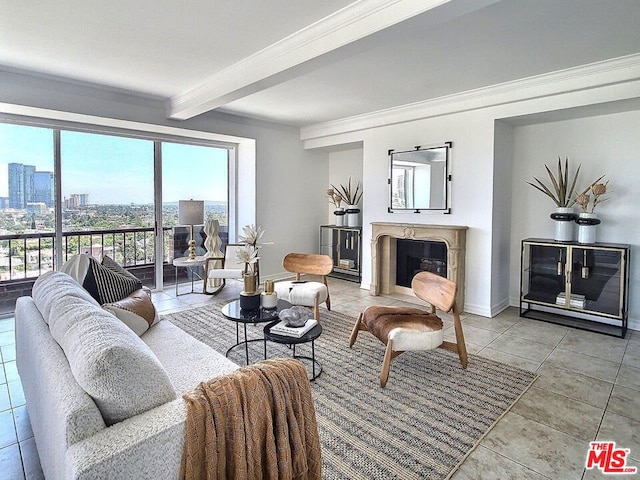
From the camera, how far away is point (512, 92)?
13.4ft

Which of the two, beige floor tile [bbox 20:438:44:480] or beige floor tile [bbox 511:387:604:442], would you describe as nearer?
beige floor tile [bbox 20:438:44:480]

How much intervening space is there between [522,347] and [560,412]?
1147 mm

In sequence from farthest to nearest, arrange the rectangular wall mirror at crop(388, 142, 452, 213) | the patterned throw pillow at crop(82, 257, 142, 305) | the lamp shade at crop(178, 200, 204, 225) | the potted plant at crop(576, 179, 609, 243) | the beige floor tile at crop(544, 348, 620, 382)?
the lamp shade at crop(178, 200, 204, 225) → the rectangular wall mirror at crop(388, 142, 452, 213) → the potted plant at crop(576, 179, 609, 243) → the beige floor tile at crop(544, 348, 620, 382) → the patterned throw pillow at crop(82, 257, 142, 305)

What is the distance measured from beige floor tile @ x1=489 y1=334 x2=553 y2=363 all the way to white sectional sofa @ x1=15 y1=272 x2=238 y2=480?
310 cm

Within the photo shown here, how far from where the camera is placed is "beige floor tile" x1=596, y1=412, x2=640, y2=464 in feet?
6.89

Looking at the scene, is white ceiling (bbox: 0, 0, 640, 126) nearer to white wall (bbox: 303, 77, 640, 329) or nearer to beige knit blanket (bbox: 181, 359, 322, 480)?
white wall (bbox: 303, 77, 640, 329)

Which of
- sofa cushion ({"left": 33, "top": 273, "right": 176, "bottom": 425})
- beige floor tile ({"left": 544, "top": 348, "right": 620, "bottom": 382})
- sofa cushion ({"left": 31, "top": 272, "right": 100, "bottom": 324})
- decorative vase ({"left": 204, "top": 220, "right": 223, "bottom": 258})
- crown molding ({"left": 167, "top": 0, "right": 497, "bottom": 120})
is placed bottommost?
beige floor tile ({"left": 544, "top": 348, "right": 620, "bottom": 382})

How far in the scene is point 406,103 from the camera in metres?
4.88

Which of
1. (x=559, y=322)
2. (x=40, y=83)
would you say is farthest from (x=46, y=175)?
(x=559, y=322)

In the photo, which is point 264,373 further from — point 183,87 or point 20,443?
point 183,87

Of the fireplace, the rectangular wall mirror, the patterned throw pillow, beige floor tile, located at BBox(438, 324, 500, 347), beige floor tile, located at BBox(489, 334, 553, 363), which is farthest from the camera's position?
the rectangular wall mirror

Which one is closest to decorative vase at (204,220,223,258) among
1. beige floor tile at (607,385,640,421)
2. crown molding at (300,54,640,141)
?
crown molding at (300,54,640,141)

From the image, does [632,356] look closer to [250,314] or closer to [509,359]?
[509,359]

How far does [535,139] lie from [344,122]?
2.63 m
